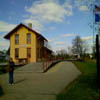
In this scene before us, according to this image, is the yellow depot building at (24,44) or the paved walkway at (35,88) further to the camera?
the yellow depot building at (24,44)

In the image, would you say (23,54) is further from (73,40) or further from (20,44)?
(73,40)

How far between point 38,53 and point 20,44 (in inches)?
146

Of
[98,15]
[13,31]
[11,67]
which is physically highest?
[13,31]

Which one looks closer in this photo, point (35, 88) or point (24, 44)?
point (35, 88)

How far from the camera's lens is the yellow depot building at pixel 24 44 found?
24.5 m

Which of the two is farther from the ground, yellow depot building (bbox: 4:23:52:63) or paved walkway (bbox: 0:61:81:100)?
yellow depot building (bbox: 4:23:52:63)

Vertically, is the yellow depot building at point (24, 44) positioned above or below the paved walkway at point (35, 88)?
above

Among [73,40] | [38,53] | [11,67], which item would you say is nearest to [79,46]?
[73,40]

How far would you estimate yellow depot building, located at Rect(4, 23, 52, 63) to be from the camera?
24500mm

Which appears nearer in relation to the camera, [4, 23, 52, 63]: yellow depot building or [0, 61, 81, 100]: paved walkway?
[0, 61, 81, 100]: paved walkway

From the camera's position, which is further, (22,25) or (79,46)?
(79,46)

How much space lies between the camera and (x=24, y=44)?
25.0 metres

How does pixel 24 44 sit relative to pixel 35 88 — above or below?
above

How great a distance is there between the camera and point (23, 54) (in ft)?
81.8
